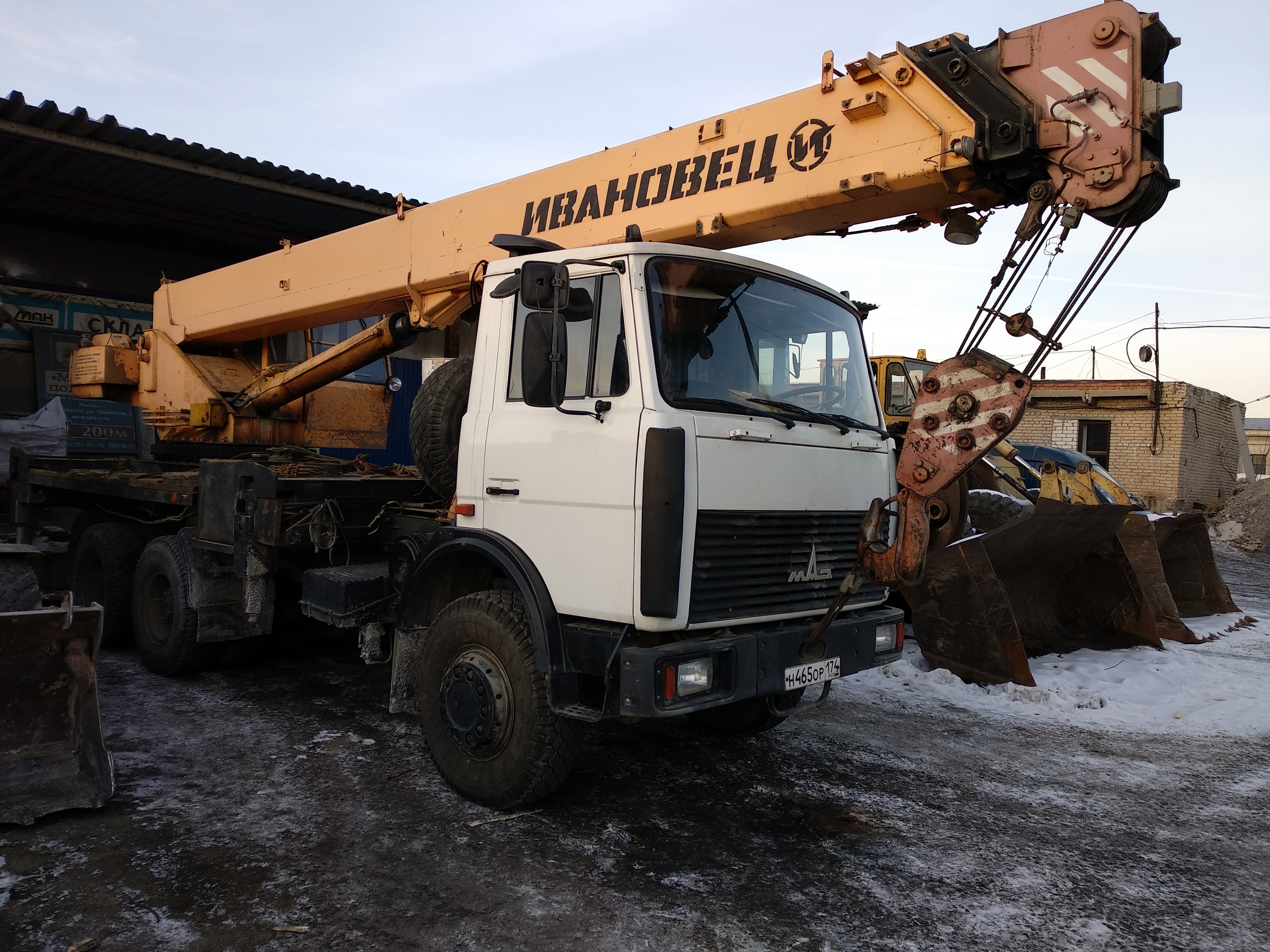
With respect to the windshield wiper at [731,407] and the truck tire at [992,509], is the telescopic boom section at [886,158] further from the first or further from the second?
the truck tire at [992,509]

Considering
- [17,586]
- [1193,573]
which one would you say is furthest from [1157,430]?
[17,586]

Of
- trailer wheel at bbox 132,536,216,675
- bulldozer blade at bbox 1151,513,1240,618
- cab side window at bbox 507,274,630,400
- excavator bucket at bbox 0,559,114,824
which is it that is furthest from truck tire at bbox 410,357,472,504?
bulldozer blade at bbox 1151,513,1240,618

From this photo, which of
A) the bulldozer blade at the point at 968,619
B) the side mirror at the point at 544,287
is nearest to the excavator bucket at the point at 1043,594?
the bulldozer blade at the point at 968,619

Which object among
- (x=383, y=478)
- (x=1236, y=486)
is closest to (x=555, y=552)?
(x=383, y=478)

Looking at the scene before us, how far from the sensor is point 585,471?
377 cm

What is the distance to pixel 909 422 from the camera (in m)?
3.88

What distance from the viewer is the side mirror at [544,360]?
365cm

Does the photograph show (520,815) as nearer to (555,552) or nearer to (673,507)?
(555,552)

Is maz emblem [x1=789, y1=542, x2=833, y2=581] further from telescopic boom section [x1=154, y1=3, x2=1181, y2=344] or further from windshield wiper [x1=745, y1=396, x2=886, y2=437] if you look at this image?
telescopic boom section [x1=154, y1=3, x2=1181, y2=344]

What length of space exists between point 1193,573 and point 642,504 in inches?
315

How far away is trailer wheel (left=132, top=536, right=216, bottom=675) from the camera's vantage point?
588 centimetres

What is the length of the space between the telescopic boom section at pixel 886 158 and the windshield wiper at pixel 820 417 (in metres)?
0.93

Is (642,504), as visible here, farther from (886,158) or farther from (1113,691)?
(1113,691)

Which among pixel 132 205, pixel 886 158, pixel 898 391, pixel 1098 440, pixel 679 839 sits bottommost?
pixel 679 839
